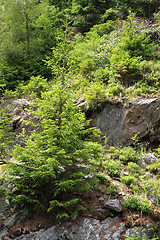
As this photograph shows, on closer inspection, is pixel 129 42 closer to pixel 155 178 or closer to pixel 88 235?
pixel 155 178

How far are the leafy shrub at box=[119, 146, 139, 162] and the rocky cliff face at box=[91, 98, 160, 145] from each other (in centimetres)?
48

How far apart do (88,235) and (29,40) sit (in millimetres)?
12773

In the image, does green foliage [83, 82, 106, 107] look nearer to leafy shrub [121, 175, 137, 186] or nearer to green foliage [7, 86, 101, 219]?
green foliage [7, 86, 101, 219]

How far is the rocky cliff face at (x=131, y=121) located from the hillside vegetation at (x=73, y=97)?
0.41 meters

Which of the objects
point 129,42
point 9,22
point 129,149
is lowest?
point 129,149

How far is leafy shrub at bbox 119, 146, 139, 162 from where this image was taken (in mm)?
5950

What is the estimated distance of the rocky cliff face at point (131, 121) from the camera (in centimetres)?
635

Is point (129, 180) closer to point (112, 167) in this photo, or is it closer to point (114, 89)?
point (112, 167)

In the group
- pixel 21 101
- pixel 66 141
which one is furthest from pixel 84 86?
pixel 66 141

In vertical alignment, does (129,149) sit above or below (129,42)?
below

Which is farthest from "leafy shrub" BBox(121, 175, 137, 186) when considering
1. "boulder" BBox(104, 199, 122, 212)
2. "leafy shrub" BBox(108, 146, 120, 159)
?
"leafy shrub" BBox(108, 146, 120, 159)

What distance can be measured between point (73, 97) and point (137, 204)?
3550 millimetres

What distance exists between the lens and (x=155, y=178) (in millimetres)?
5137

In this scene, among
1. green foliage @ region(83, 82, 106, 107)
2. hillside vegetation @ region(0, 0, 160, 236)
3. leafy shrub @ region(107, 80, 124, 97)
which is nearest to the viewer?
hillside vegetation @ region(0, 0, 160, 236)
